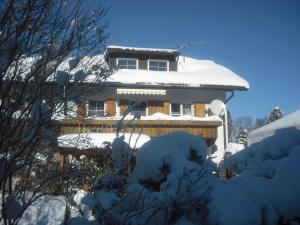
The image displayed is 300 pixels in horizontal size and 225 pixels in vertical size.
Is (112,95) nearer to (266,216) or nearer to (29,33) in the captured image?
(29,33)

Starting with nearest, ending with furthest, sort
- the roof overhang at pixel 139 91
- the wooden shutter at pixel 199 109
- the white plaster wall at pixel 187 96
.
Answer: the roof overhang at pixel 139 91 < the wooden shutter at pixel 199 109 < the white plaster wall at pixel 187 96

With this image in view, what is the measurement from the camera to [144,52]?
19078mm

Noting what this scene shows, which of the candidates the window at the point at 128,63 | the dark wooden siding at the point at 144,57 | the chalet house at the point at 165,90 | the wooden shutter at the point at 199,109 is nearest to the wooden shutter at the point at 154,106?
the chalet house at the point at 165,90

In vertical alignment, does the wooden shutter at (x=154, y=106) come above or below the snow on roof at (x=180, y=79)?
below

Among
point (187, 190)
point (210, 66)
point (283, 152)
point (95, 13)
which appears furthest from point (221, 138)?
point (187, 190)

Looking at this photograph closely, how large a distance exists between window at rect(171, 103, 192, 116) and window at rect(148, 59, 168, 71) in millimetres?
2729

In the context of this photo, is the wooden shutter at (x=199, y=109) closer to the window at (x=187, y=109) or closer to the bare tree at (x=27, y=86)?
the window at (x=187, y=109)

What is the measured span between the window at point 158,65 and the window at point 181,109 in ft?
8.95

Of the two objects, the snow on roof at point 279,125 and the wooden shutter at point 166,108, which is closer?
the snow on roof at point 279,125

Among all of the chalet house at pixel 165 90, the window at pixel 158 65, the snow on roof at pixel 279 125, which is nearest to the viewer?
the snow on roof at pixel 279 125

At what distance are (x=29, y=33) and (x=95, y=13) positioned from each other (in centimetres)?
202

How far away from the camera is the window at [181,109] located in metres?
17.8

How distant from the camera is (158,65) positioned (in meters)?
19.6

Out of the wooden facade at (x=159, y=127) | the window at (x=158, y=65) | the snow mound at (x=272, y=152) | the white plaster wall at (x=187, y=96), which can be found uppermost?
the window at (x=158, y=65)
